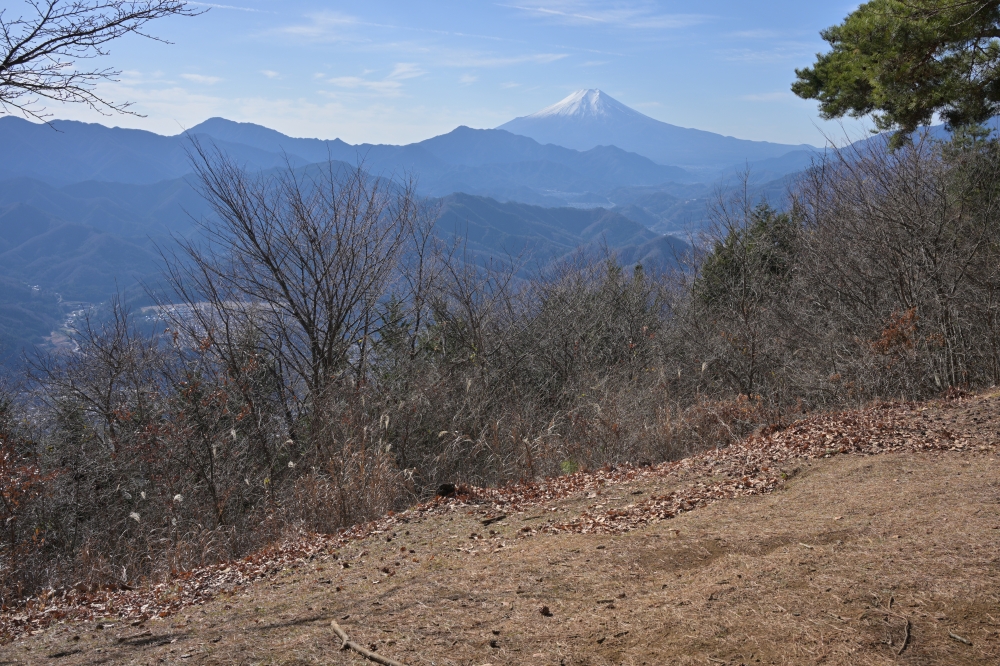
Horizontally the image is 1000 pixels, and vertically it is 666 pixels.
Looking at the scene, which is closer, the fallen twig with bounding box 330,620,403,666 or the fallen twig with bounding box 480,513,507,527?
the fallen twig with bounding box 330,620,403,666

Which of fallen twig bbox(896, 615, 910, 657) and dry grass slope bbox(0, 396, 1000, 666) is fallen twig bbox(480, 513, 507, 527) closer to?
dry grass slope bbox(0, 396, 1000, 666)

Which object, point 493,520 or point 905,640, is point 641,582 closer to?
point 905,640

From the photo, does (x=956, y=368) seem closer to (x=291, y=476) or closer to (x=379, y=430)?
(x=379, y=430)

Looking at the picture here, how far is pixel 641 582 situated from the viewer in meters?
4.23

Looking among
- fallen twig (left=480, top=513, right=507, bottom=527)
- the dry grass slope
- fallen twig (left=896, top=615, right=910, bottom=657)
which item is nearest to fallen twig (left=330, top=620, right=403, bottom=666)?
the dry grass slope

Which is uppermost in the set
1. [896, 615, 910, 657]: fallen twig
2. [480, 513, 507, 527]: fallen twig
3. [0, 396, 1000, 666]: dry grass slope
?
[896, 615, 910, 657]: fallen twig

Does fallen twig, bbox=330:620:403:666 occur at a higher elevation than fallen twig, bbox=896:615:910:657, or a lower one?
lower

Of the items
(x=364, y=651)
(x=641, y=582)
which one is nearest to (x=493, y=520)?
(x=641, y=582)

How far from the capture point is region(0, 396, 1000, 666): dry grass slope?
3287 mm

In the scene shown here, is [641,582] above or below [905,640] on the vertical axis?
below

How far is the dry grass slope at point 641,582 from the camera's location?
329 cm

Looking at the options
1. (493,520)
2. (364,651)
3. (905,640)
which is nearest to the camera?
(905,640)

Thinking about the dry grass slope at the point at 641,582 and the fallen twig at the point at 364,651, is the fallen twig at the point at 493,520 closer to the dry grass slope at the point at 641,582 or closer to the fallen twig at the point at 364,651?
the dry grass slope at the point at 641,582

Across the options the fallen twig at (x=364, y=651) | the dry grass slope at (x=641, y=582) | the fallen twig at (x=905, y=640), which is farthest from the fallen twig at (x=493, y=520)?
the fallen twig at (x=905, y=640)
